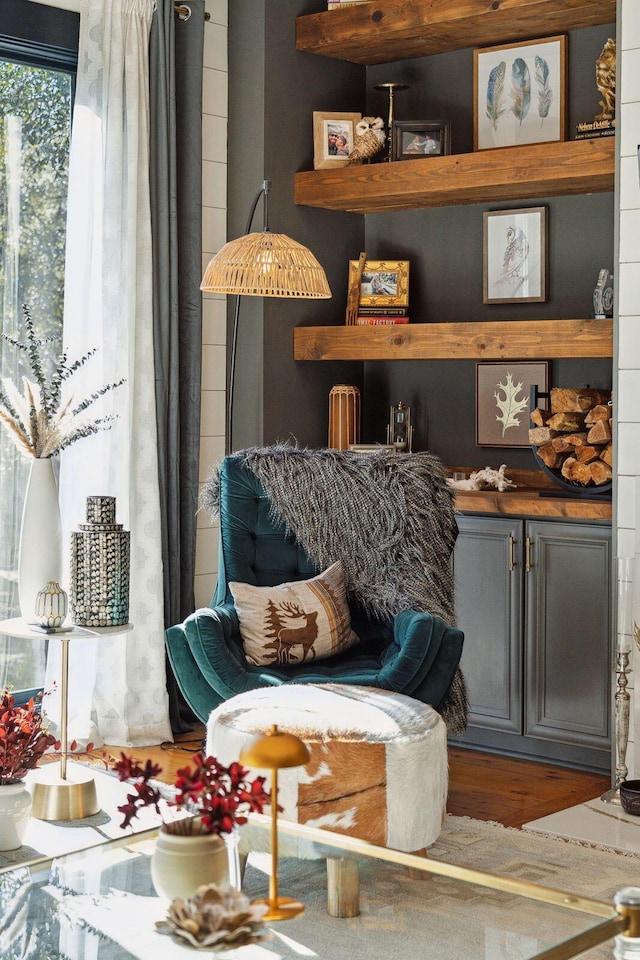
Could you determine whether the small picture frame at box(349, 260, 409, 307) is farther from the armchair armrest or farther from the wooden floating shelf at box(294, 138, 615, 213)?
the armchair armrest

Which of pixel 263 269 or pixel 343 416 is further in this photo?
pixel 343 416

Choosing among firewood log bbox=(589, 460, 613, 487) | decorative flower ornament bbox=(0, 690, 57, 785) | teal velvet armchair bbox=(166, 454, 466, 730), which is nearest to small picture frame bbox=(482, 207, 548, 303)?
firewood log bbox=(589, 460, 613, 487)

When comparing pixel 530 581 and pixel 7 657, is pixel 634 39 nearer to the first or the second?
pixel 530 581

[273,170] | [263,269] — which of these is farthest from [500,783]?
[273,170]

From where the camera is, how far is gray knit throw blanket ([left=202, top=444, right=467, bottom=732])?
3.94 m

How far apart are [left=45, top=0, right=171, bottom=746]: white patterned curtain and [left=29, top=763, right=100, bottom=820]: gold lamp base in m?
0.67

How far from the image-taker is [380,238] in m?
5.36

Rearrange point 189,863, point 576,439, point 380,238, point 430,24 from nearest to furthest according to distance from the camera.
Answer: point 189,863, point 576,439, point 430,24, point 380,238

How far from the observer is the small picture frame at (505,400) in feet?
15.9

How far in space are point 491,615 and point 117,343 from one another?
168 cm

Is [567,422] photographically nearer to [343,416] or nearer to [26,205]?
[343,416]

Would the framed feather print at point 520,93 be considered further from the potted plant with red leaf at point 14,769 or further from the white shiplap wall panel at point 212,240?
the potted plant with red leaf at point 14,769

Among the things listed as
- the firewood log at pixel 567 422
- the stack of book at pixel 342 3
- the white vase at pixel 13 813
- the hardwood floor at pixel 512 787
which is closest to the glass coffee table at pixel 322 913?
the white vase at pixel 13 813

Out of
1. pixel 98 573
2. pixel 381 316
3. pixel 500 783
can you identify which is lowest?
pixel 500 783
